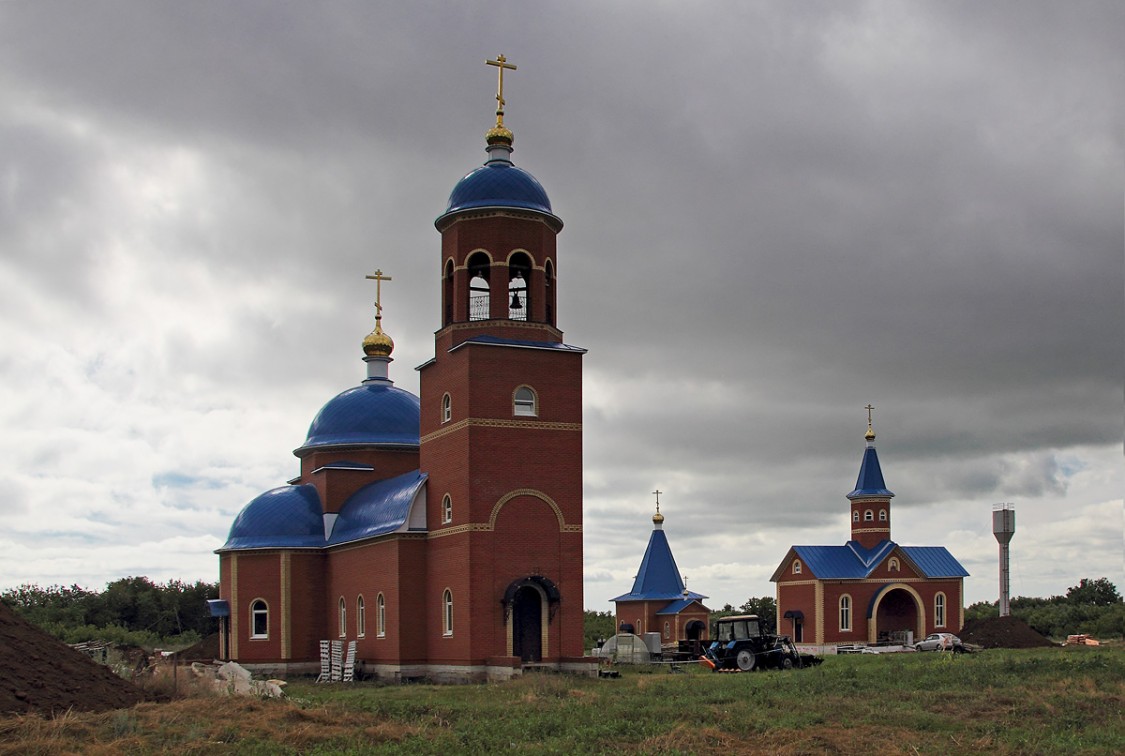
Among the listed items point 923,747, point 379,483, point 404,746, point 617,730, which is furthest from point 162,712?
point 379,483

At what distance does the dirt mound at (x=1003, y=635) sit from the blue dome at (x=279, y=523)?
2285 cm

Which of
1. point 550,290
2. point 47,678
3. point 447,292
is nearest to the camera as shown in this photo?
point 47,678

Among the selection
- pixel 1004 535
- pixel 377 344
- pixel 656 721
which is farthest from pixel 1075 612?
pixel 656 721

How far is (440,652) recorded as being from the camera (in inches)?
1136

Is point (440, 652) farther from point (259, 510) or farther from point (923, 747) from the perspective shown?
point (923, 747)

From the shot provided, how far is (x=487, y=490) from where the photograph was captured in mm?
28047

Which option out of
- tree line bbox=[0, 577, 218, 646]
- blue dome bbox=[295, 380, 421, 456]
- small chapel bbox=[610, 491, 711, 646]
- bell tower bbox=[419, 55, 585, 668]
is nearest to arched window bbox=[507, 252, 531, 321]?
bell tower bbox=[419, 55, 585, 668]

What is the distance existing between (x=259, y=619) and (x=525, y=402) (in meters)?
11.3

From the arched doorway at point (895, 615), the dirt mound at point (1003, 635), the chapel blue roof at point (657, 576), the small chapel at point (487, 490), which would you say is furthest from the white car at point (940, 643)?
the small chapel at point (487, 490)

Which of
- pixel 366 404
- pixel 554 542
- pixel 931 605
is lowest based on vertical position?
pixel 931 605

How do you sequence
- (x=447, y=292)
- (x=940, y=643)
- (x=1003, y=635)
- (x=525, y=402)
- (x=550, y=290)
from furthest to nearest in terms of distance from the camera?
(x=1003, y=635) → (x=940, y=643) → (x=447, y=292) → (x=550, y=290) → (x=525, y=402)

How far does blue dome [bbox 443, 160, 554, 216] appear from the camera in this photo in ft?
98.8

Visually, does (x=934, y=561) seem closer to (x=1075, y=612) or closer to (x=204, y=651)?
(x=1075, y=612)

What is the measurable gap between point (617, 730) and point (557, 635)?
11167 millimetres
